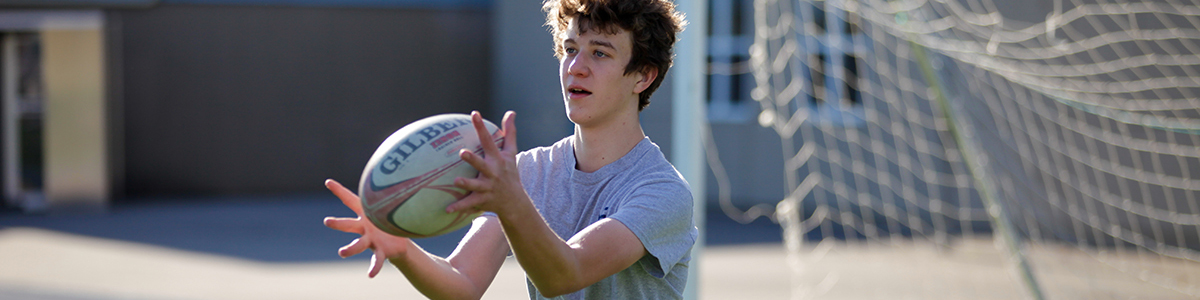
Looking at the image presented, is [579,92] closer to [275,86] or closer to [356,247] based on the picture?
[356,247]

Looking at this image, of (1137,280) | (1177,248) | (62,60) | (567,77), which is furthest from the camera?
(62,60)

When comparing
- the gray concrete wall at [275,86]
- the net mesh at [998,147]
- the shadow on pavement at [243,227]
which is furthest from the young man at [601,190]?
the gray concrete wall at [275,86]

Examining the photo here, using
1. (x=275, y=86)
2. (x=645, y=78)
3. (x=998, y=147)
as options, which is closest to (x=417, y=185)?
(x=645, y=78)

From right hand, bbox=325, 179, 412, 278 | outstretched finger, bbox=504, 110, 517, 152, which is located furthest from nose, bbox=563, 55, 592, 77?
right hand, bbox=325, 179, 412, 278

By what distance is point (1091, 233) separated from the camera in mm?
9180

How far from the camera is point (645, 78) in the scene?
6.75 ft

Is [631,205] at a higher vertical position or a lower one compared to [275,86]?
higher

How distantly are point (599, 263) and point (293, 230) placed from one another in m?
9.27

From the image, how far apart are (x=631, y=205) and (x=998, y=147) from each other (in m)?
8.94

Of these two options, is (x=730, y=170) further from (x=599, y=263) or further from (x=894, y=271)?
(x=599, y=263)

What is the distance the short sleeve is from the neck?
143 mm

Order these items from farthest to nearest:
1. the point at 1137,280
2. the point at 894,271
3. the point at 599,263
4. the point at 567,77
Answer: the point at 894,271
the point at 1137,280
the point at 567,77
the point at 599,263

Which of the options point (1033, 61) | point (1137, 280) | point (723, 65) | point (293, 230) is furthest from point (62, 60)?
point (1137, 280)

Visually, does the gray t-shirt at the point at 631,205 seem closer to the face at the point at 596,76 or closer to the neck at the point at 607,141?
the neck at the point at 607,141
